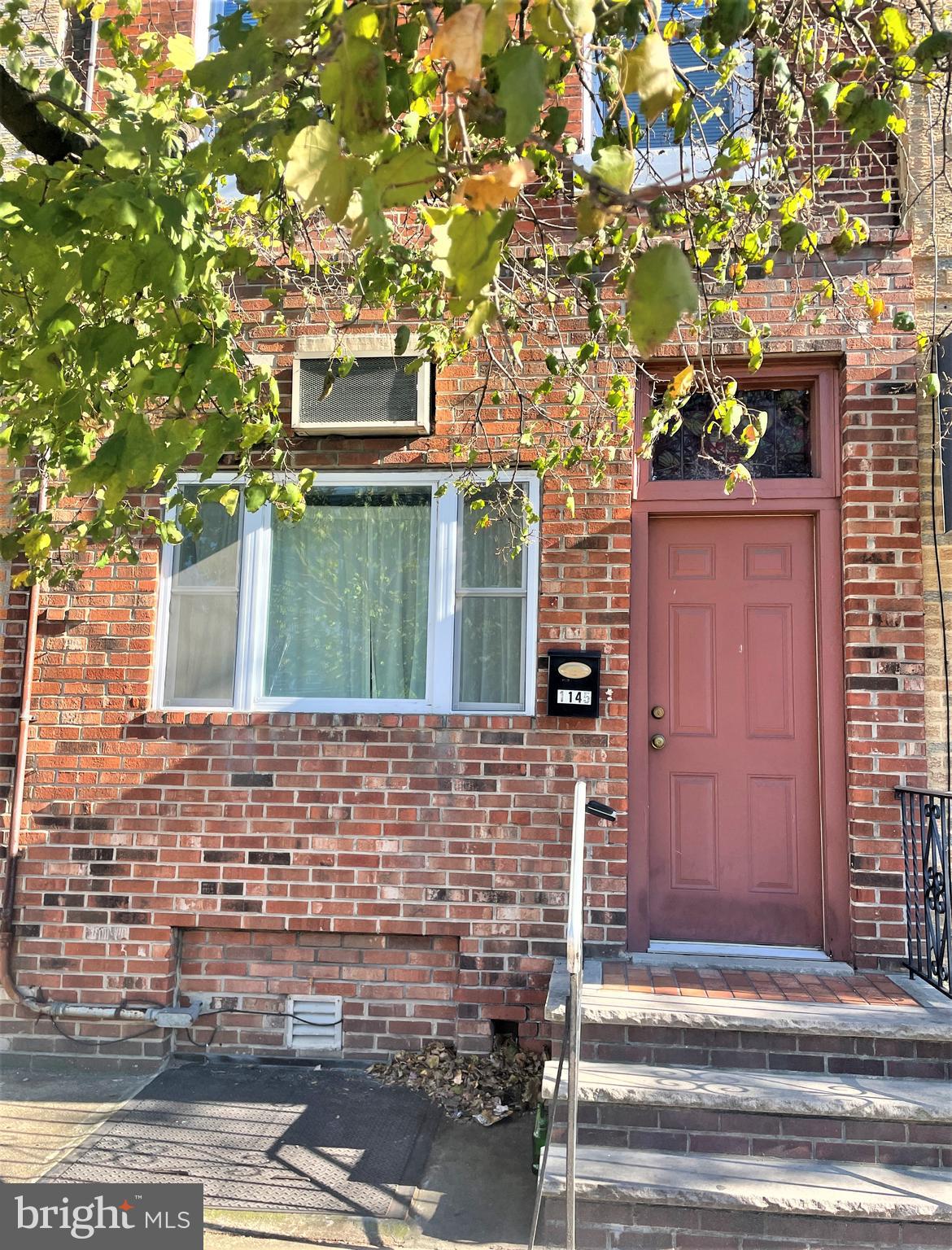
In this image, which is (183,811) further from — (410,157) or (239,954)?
(410,157)

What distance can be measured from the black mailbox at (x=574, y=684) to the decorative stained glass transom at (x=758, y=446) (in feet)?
3.40

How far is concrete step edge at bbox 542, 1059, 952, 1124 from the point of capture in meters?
3.28

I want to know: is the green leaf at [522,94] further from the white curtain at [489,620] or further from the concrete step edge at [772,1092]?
the white curtain at [489,620]

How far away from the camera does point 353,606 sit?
4918 millimetres

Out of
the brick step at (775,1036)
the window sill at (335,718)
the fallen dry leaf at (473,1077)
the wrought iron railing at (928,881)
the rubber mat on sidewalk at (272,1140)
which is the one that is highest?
the window sill at (335,718)

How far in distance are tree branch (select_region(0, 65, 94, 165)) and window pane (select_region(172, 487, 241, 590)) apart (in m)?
2.36

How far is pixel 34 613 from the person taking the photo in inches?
193

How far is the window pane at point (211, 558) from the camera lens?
4.98 metres

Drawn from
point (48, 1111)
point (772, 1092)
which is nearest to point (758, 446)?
point (772, 1092)

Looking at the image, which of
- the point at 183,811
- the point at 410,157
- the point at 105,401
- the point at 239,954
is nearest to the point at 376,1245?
the point at 239,954

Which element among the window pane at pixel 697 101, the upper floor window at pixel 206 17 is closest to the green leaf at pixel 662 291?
the window pane at pixel 697 101

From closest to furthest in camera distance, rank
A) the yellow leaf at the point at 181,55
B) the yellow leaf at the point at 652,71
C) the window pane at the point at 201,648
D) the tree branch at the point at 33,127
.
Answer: the yellow leaf at the point at 652,71, the yellow leaf at the point at 181,55, the tree branch at the point at 33,127, the window pane at the point at 201,648

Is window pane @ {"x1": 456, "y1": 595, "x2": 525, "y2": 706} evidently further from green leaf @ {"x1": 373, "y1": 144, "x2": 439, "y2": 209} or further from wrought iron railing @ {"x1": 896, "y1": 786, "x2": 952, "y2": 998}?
green leaf @ {"x1": 373, "y1": 144, "x2": 439, "y2": 209}

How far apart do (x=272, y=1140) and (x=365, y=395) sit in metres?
3.36
